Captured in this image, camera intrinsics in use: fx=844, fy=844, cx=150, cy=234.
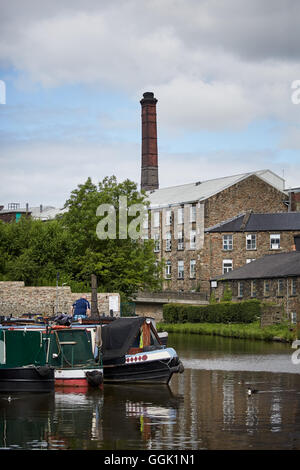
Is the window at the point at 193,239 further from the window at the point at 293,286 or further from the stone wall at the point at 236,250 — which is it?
the window at the point at 293,286

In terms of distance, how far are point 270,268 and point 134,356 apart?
39.1m

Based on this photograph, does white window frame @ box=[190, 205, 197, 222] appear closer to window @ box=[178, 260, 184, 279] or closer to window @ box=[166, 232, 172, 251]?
window @ box=[166, 232, 172, 251]

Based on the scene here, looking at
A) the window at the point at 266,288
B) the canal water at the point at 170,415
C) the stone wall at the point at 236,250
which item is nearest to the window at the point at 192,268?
the stone wall at the point at 236,250

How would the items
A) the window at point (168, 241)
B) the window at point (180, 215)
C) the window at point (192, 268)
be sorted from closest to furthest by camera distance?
the window at point (192, 268), the window at point (180, 215), the window at point (168, 241)

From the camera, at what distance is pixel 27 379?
2655 centimetres

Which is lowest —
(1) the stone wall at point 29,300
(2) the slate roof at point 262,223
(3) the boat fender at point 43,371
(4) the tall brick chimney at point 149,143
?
(3) the boat fender at point 43,371

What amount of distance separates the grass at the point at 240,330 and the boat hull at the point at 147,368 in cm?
2452

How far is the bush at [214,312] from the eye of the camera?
62938mm

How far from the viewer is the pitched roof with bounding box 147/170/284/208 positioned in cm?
8288

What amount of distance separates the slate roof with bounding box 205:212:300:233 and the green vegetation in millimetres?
16208

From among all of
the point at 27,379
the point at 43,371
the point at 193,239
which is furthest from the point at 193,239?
the point at 43,371

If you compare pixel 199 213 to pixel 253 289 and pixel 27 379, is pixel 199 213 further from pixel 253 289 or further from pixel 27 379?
pixel 27 379

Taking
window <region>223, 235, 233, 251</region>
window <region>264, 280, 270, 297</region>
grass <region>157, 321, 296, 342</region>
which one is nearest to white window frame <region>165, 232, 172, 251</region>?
window <region>223, 235, 233, 251</region>
